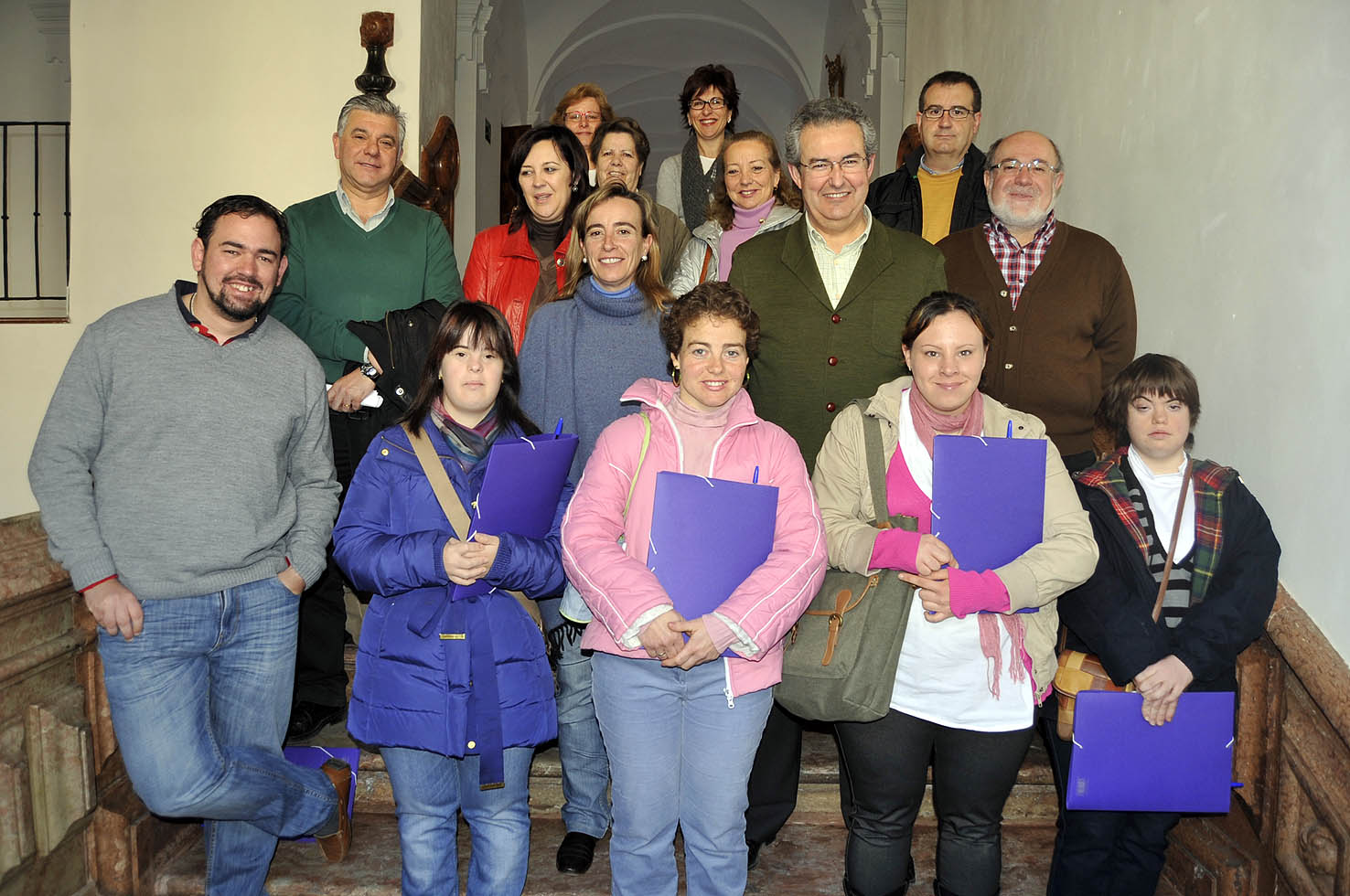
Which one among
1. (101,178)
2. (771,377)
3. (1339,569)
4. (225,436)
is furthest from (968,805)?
(101,178)

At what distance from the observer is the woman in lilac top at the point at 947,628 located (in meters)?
2.22

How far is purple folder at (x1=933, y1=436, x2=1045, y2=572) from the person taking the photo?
7.13 ft

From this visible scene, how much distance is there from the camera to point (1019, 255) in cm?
296

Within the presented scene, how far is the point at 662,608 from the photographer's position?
2115 millimetres

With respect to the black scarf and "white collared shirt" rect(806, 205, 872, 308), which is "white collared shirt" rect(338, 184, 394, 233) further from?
"white collared shirt" rect(806, 205, 872, 308)

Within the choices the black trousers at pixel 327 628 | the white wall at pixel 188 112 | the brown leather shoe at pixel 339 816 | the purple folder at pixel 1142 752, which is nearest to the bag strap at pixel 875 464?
the purple folder at pixel 1142 752

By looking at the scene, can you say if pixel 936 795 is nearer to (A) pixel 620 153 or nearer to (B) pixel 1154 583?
(B) pixel 1154 583

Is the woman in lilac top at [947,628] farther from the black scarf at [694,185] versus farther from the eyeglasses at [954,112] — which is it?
the black scarf at [694,185]

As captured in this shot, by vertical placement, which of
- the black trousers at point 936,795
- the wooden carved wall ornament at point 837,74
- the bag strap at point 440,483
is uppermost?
the wooden carved wall ornament at point 837,74

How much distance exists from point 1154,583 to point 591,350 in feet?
4.98

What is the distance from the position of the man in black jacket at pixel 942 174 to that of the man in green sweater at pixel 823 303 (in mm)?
887

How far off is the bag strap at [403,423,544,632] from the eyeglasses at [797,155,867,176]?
1.23 m

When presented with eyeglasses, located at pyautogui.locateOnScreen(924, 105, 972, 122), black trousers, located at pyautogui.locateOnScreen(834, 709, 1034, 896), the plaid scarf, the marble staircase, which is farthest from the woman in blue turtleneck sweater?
eyeglasses, located at pyautogui.locateOnScreen(924, 105, 972, 122)

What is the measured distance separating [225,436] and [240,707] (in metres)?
0.67
